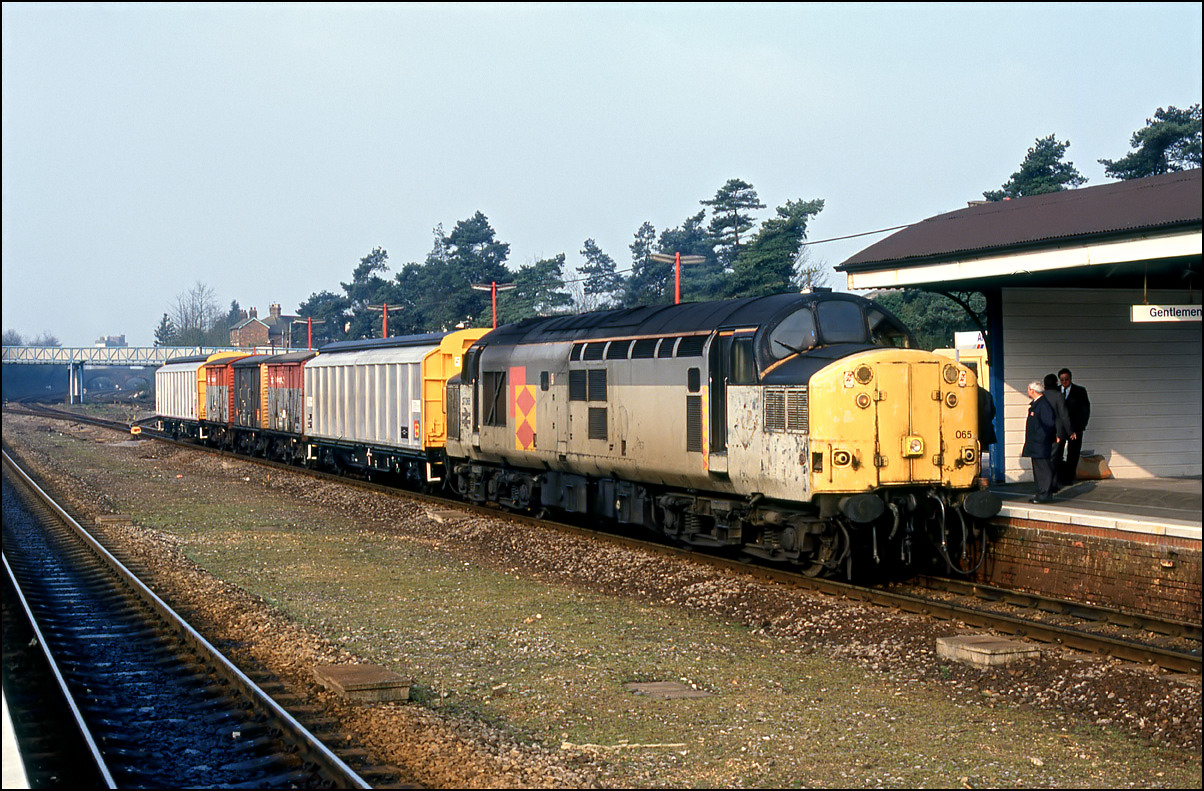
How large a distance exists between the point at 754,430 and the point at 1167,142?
20.7 meters

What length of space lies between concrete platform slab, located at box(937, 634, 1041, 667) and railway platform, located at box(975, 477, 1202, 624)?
2228mm

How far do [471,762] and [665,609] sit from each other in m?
5.74

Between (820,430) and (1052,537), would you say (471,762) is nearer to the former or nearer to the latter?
(820,430)

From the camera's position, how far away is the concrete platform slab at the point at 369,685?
31.3 feet

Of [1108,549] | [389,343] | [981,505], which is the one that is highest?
[389,343]

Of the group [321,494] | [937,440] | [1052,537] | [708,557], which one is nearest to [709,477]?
[708,557]

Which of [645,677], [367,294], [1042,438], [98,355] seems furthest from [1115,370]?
[98,355]

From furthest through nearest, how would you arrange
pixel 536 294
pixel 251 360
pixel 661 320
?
pixel 536 294, pixel 251 360, pixel 661 320

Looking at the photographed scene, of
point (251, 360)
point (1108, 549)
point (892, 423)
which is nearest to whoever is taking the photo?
point (1108, 549)

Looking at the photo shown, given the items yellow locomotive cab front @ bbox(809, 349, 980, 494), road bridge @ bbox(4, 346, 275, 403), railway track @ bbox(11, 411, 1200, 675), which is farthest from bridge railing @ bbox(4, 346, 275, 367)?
yellow locomotive cab front @ bbox(809, 349, 980, 494)

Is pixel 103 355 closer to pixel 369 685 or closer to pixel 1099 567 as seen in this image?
pixel 369 685

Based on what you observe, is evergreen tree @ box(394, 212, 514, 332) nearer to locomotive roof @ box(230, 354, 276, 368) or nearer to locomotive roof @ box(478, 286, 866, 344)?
locomotive roof @ box(230, 354, 276, 368)

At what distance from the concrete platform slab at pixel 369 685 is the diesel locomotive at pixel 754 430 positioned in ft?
17.9

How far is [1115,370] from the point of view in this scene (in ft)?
58.5
